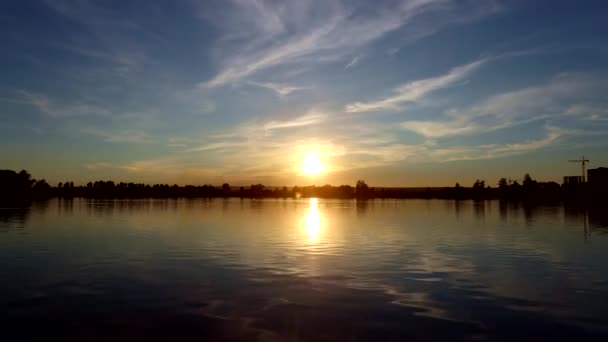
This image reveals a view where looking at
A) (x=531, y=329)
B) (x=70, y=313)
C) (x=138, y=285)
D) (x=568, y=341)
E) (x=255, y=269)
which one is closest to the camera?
(x=568, y=341)

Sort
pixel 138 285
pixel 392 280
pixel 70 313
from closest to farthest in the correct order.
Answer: pixel 70 313, pixel 138 285, pixel 392 280

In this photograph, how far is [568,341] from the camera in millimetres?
18672

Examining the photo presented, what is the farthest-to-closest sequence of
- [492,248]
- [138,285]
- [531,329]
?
1. [492,248]
2. [138,285]
3. [531,329]

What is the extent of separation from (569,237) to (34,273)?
65.7m

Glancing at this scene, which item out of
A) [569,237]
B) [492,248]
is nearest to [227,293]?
[492,248]

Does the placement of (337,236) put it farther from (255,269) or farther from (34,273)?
(34,273)

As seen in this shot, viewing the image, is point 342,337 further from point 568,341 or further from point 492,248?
point 492,248

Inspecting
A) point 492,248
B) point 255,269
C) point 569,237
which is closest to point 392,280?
point 255,269

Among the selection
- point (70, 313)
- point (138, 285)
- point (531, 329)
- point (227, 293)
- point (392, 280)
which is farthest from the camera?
point (392, 280)

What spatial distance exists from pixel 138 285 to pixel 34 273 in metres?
9.61

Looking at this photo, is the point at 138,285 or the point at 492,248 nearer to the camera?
the point at 138,285

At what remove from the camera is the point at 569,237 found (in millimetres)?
65500

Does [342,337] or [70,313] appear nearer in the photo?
[342,337]

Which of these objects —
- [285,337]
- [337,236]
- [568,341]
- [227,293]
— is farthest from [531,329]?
[337,236]
